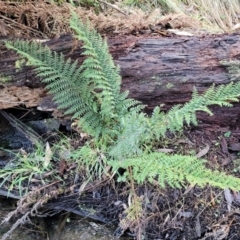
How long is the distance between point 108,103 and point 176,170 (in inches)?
22.3

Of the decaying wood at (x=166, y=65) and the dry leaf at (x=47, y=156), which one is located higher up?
the decaying wood at (x=166, y=65)

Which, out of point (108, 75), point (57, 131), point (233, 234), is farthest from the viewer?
point (57, 131)

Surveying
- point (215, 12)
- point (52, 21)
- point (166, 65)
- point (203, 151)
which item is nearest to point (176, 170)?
point (203, 151)

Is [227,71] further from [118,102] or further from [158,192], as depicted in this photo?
[158,192]

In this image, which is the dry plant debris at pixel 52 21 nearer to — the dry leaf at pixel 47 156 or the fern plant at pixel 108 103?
the fern plant at pixel 108 103

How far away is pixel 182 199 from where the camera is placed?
1979mm

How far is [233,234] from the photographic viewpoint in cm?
187

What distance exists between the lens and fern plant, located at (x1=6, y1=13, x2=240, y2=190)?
1.85 meters

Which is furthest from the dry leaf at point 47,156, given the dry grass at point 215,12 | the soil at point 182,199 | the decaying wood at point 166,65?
the dry grass at point 215,12

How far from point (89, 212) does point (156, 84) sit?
0.74 metres

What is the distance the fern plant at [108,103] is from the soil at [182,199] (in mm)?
109

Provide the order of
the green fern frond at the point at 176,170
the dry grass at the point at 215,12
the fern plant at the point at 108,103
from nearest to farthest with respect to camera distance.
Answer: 1. the green fern frond at the point at 176,170
2. the fern plant at the point at 108,103
3. the dry grass at the point at 215,12

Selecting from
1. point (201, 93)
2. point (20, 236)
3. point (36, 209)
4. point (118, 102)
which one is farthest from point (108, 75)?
point (20, 236)

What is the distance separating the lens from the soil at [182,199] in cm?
192
